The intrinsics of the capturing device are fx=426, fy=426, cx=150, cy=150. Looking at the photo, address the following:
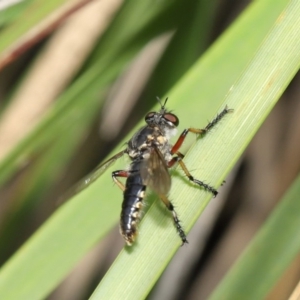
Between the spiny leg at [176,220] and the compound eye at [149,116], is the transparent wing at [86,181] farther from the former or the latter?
the spiny leg at [176,220]

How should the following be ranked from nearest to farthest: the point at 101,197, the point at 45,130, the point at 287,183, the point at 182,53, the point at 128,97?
the point at 101,197 → the point at 45,130 → the point at 182,53 → the point at 287,183 → the point at 128,97

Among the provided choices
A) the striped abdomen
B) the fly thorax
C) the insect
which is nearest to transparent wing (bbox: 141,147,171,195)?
the insect

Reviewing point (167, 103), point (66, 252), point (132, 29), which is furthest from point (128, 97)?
point (66, 252)

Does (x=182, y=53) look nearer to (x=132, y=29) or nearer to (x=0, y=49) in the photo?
(x=132, y=29)

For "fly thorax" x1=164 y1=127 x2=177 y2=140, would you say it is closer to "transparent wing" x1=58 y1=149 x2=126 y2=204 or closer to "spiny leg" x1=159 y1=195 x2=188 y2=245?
"transparent wing" x1=58 y1=149 x2=126 y2=204

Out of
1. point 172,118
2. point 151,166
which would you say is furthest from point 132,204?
point 172,118

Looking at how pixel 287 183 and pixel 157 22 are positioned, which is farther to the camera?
pixel 287 183
